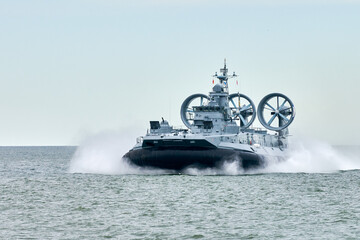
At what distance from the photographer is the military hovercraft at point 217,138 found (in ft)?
180

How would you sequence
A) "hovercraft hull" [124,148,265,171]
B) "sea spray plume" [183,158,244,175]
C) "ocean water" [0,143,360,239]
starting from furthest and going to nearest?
"sea spray plume" [183,158,244,175]
"hovercraft hull" [124,148,265,171]
"ocean water" [0,143,360,239]

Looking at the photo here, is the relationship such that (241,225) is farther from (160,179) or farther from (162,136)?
(162,136)

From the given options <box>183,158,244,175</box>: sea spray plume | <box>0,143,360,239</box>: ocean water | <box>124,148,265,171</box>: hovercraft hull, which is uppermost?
<box>124,148,265,171</box>: hovercraft hull

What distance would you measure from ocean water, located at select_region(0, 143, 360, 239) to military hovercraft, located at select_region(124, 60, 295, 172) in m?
1.14

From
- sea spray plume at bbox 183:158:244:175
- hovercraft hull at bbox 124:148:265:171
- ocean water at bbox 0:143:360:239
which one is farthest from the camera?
sea spray plume at bbox 183:158:244:175

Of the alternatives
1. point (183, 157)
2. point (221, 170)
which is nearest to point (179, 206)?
point (183, 157)

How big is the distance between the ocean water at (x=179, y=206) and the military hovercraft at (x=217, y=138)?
1138 mm

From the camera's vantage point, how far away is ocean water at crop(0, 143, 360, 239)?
94.1 ft

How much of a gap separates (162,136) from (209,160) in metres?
4.29

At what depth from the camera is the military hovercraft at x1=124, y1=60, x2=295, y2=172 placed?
5484 centimetres

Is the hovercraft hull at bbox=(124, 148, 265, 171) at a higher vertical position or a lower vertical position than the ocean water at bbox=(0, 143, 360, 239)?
higher

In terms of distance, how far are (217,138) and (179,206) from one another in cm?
2073

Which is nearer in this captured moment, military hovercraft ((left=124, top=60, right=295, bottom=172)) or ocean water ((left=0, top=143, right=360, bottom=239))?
ocean water ((left=0, top=143, right=360, bottom=239))

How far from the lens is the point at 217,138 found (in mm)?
56594
